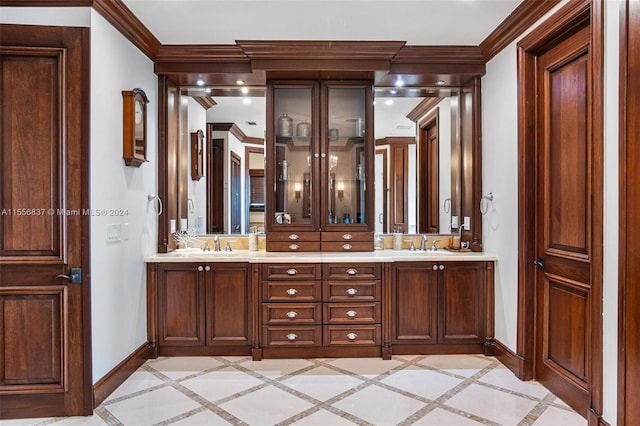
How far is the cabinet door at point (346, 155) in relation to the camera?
368 centimetres

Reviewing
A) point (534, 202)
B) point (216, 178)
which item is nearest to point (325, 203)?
point (216, 178)

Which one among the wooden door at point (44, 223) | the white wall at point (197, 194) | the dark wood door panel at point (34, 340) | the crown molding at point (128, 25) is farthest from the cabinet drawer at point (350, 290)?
the crown molding at point (128, 25)

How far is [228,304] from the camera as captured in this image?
3.38 m

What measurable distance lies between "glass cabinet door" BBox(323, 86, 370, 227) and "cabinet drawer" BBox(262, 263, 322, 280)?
0.53 metres

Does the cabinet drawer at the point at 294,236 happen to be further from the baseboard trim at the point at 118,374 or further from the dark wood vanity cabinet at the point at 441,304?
the baseboard trim at the point at 118,374

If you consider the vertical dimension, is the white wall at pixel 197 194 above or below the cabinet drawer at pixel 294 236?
above

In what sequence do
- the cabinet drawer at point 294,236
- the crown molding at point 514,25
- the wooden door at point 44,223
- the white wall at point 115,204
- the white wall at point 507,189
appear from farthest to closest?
the cabinet drawer at point 294,236 < the crown molding at point 514,25 < the white wall at point 115,204 < the wooden door at point 44,223 < the white wall at point 507,189

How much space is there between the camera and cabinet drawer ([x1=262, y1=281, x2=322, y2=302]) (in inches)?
131

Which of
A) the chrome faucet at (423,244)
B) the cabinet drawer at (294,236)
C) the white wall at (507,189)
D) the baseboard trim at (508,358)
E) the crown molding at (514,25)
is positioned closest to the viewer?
the white wall at (507,189)

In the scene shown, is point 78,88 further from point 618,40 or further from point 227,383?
point 618,40

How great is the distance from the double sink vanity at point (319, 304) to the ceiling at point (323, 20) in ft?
5.75

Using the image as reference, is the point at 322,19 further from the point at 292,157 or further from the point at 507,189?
the point at 507,189

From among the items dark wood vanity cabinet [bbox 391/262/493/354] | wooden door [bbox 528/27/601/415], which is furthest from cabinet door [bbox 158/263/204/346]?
wooden door [bbox 528/27/601/415]

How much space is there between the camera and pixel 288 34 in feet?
10.6
